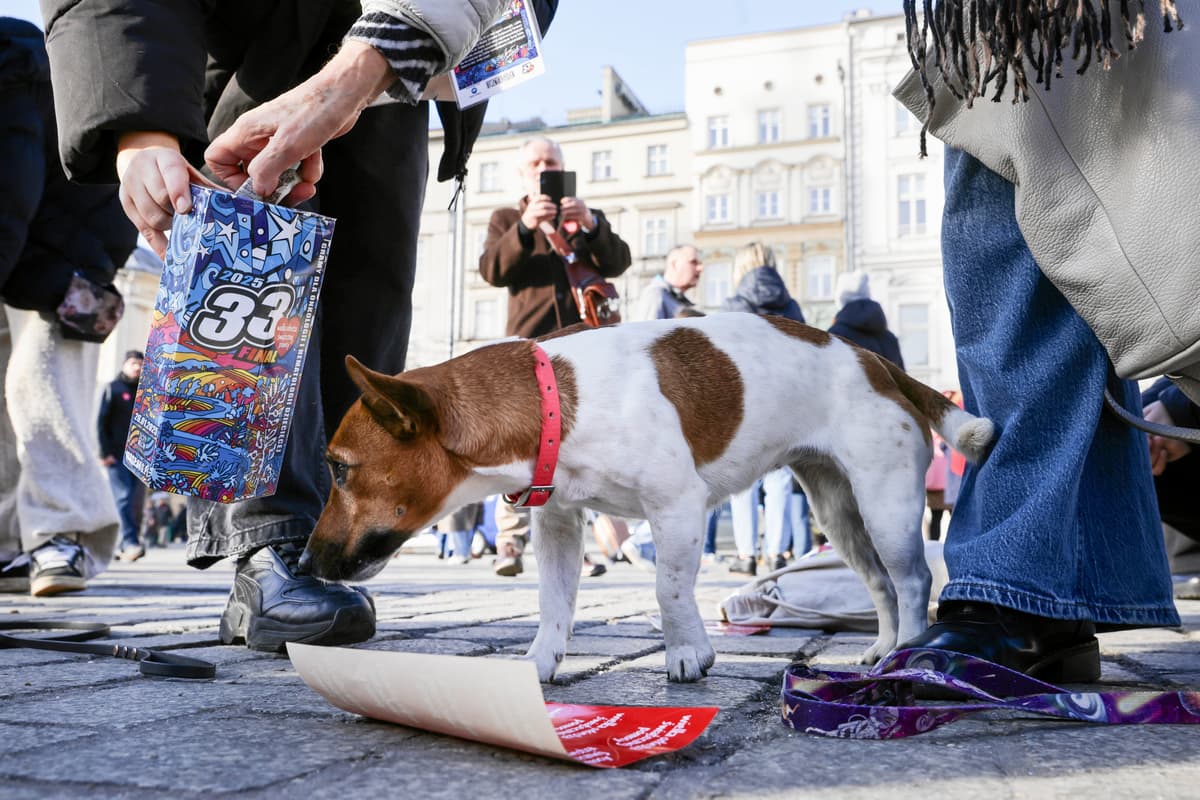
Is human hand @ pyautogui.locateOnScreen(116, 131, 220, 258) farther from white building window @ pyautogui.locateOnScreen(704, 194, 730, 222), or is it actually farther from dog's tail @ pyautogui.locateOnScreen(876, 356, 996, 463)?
white building window @ pyautogui.locateOnScreen(704, 194, 730, 222)

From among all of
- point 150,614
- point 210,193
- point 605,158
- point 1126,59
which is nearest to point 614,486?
point 210,193

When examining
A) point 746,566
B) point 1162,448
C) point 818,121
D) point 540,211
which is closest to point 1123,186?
point 1162,448

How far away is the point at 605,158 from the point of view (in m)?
39.1

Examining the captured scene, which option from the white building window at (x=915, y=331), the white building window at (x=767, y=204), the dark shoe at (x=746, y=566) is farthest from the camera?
the white building window at (x=767, y=204)

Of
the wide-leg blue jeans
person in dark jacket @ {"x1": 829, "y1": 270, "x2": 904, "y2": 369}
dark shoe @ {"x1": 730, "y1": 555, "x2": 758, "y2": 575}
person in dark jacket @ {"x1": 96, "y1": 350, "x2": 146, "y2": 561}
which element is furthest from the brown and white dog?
person in dark jacket @ {"x1": 96, "y1": 350, "x2": 146, "y2": 561}

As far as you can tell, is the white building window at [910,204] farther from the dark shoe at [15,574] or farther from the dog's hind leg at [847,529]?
the dog's hind leg at [847,529]

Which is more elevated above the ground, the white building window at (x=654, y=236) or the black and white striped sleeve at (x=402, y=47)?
the white building window at (x=654, y=236)

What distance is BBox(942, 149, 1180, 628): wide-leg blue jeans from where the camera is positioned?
201 centimetres

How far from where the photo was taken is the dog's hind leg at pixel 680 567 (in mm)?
2215

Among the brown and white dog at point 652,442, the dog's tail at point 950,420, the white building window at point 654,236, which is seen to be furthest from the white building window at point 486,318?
the brown and white dog at point 652,442

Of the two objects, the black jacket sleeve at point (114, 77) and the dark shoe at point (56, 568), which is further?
the dark shoe at point (56, 568)

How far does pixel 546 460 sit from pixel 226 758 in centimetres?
98

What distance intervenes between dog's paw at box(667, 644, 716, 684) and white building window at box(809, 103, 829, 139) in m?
35.2

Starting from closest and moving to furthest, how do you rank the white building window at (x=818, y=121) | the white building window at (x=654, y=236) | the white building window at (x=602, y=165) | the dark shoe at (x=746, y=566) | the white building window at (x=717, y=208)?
the dark shoe at (x=746, y=566)
the white building window at (x=818, y=121)
the white building window at (x=717, y=208)
the white building window at (x=654, y=236)
the white building window at (x=602, y=165)
